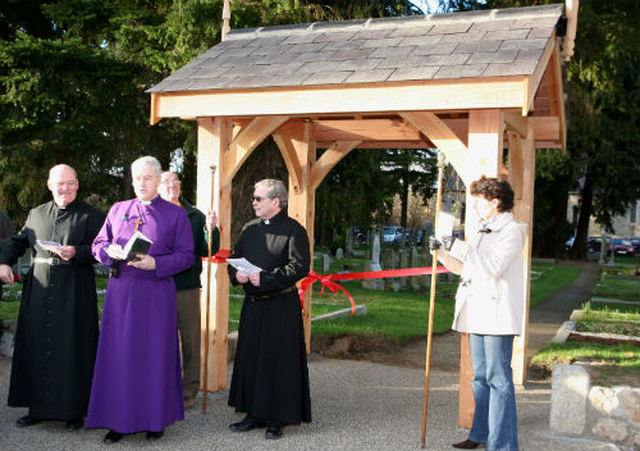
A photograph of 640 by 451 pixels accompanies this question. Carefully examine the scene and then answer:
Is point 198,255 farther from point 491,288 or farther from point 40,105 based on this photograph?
point 40,105

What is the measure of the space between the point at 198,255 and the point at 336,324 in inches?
160

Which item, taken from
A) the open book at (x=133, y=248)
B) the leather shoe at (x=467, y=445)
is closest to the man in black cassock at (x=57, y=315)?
the open book at (x=133, y=248)

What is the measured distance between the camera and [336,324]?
9.59 meters

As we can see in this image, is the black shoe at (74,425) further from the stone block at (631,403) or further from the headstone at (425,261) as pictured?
the headstone at (425,261)

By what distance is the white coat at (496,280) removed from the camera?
445 cm

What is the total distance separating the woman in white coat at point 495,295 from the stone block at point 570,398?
83cm

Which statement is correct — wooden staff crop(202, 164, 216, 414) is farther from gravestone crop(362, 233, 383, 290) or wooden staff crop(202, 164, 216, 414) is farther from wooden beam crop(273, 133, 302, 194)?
gravestone crop(362, 233, 383, 290)

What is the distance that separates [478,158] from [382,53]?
1362 millimetres

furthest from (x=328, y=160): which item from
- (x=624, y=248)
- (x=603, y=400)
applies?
(x=624, y=248)

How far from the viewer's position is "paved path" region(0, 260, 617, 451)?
489 centimetres

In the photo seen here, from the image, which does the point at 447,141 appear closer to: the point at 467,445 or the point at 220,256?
the point at 220,256

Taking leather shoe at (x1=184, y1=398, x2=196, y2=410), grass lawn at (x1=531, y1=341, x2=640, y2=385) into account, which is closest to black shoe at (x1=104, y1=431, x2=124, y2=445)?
leather shoe at (x1=184, y1=398, x2=196, y2=410)

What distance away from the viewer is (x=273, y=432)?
508 centimetres

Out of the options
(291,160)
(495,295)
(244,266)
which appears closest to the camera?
(495,295)
